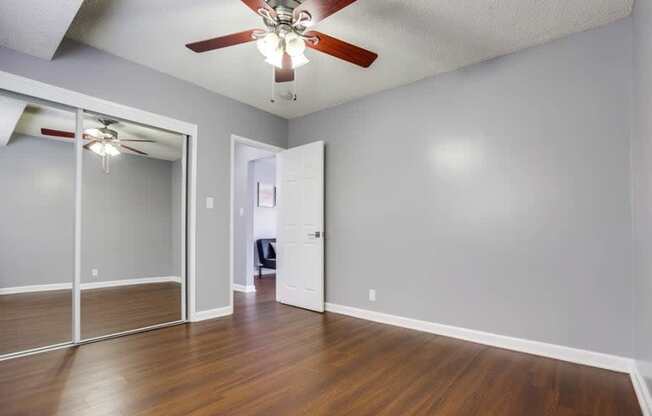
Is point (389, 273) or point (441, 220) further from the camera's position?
point (389, 273)

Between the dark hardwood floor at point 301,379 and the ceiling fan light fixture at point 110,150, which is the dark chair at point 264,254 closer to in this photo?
the dark hardwood floor at point 301,379

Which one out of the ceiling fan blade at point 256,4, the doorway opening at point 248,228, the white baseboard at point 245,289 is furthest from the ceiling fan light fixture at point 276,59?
the white baseboard at point 245,289

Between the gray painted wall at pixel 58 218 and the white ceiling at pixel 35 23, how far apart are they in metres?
0.82

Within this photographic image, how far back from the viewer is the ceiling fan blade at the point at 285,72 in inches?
90.9

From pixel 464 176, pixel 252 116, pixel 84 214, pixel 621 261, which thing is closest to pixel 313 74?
pixel 252 116

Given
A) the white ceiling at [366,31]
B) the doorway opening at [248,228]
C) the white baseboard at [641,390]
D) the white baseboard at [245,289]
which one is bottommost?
the white baseboard at [245,289]

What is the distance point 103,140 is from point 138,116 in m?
0.41

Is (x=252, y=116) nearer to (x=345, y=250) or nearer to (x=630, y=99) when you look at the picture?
(x=345, y=250)

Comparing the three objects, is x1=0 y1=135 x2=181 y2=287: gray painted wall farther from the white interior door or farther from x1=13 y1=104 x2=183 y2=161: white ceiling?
the white interior door

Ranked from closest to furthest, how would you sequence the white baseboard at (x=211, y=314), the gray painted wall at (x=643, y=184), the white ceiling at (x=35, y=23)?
the gray painted wall at (x=643, y=184), the white ceiling at (x=35, y=23), the white baseboard at (x=211, y=314)

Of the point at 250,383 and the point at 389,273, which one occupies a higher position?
the point at 389,273

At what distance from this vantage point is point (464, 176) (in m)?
3.10

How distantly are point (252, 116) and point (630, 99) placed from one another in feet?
12.3

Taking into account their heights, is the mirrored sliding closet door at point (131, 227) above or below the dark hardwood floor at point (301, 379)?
above
